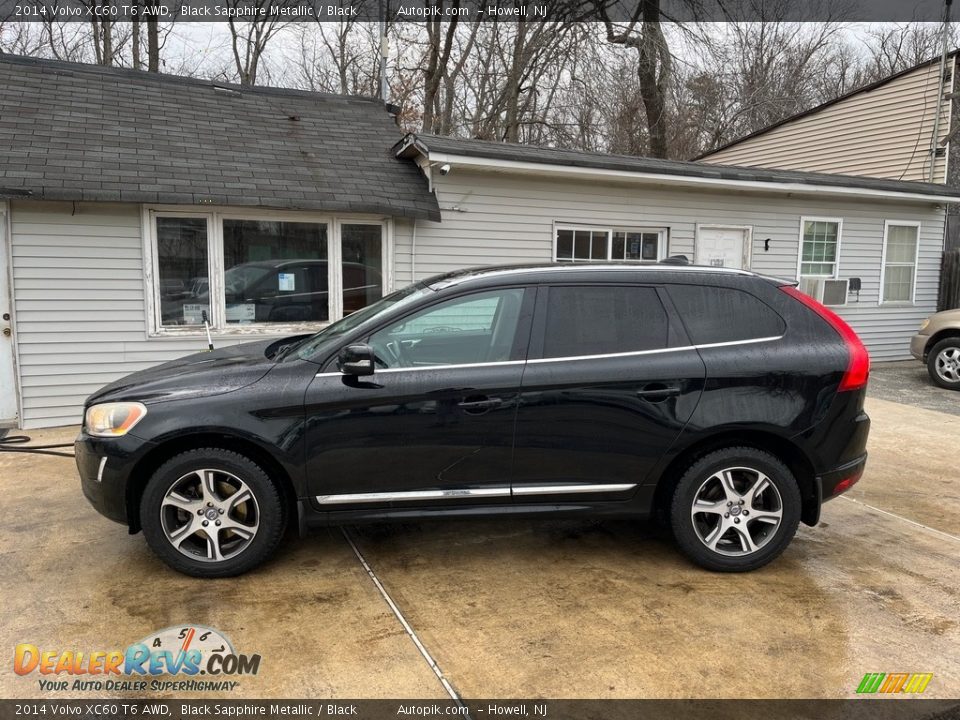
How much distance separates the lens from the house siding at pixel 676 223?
8.27 metres

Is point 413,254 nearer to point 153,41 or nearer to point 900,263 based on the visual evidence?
point 900,263

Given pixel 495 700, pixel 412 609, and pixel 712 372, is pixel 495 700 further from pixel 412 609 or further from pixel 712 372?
pixel 712 372

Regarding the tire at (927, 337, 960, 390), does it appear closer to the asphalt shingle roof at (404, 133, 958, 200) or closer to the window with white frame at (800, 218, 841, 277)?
the window with white frame at (800, 218, 841, 277)

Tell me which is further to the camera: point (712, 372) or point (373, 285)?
point (373, 285)

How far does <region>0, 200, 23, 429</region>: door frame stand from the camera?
6410mm

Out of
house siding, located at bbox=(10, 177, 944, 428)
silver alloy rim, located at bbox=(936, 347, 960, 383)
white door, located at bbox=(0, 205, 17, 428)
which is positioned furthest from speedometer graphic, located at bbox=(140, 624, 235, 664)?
silver alloy rim, located at bbox=(936, 347, 960, 383)

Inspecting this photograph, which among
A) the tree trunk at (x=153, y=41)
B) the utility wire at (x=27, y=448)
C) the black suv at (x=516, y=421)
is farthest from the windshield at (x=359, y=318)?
the tree trunk at (x=153, y=41)

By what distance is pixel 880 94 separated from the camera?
13.0 metres

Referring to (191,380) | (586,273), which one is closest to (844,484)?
(586,273)

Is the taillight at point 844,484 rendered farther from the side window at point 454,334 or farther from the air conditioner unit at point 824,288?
the air conditioner unit at point 824,288

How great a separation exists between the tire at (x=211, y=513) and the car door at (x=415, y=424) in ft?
0.95

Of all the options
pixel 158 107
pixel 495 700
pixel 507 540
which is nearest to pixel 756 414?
pixel 507 540

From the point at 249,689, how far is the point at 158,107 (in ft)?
24.4

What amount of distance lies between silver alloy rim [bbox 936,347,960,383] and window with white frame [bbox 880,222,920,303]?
7.73 ft
